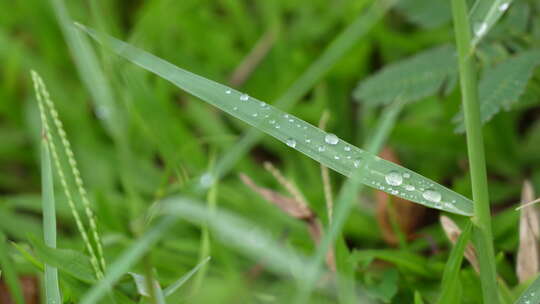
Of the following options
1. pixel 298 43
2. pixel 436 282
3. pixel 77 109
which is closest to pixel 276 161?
pixel 298 43

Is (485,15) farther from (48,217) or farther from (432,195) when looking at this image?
(48,217)

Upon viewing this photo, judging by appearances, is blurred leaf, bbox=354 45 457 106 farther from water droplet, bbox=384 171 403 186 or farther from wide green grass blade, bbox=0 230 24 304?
wide green grass blade, bbox=0 230 24 304

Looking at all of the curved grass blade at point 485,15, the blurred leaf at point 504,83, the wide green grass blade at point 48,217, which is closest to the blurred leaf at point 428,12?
the blurred leaf at point 504,83


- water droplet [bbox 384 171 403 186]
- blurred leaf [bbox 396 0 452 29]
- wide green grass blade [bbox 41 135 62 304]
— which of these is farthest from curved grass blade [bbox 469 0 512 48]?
wide green grass blade [bbox 41 135 62 304]

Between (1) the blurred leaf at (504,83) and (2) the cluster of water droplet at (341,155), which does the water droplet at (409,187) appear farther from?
(1) the blurred leaf at (504,83)

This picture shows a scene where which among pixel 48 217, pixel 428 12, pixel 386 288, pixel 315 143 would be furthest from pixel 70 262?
pixel 428 12
